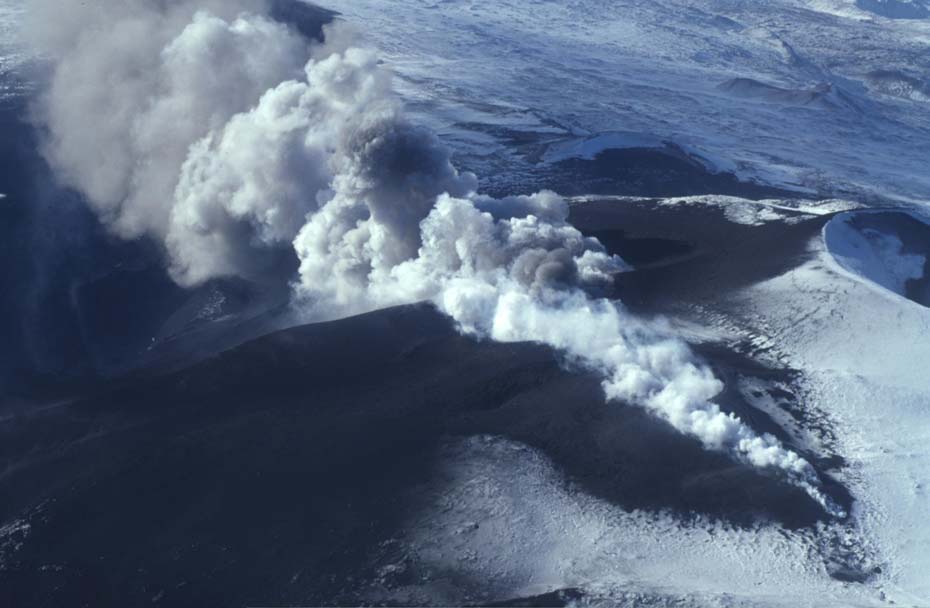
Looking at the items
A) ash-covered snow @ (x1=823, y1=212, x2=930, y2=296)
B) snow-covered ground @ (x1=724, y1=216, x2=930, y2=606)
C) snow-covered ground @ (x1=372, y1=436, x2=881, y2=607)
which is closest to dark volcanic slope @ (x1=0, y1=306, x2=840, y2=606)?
snow-covered ground @ (x1=372, y1=436, x2=881, y2=607)

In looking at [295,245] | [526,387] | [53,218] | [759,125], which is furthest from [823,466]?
[759,125]

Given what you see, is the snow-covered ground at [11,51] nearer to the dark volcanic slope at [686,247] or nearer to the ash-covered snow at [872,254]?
the dark volcanic slope at [686,247]

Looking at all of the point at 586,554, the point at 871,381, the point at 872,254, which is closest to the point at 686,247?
the point at 872,254

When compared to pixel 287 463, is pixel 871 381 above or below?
above

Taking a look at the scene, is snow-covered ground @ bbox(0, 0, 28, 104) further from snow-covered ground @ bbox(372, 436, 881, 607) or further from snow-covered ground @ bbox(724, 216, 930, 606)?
snow-covered ground @ bbox(724, 216, 930, 606)

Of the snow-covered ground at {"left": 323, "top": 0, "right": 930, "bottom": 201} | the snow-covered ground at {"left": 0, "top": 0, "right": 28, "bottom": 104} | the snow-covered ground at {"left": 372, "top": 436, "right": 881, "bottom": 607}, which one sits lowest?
the snow-covered ground at {"left": 323, "top": 0, "right": 930, "bottom": 201}

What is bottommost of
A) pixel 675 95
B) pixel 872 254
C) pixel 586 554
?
pixel 675 95

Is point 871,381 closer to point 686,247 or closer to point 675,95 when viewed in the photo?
point 686,247

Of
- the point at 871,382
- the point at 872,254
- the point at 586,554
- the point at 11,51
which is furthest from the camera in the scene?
the point at 11,51
